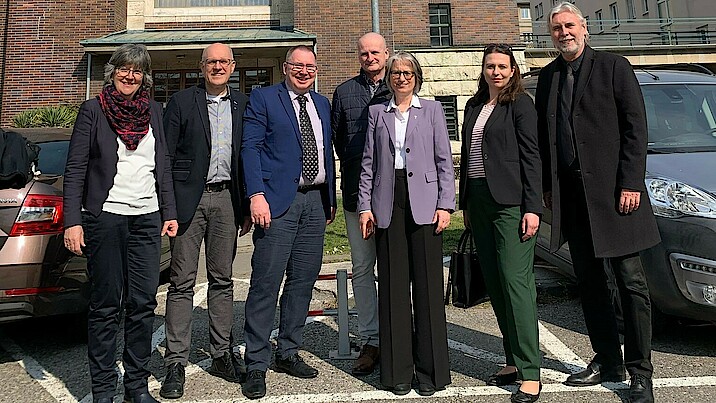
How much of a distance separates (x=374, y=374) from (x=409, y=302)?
2.17 feet

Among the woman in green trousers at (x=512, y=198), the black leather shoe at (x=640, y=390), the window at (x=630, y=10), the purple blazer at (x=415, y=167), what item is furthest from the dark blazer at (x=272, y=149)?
the window at (x=630, y=10)

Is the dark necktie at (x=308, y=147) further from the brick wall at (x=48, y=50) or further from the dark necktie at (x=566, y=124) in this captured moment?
the brick wall at (x=48, y=50)

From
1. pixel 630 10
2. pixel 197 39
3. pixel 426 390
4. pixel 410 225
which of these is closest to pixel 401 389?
pixel 426 390

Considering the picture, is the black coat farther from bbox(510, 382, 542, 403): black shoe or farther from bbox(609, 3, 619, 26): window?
bbox(609, 3, 619, 26): window

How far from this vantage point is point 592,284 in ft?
11.2

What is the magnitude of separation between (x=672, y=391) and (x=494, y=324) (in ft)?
5.50

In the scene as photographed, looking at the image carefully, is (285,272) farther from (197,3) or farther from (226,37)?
(197,3)

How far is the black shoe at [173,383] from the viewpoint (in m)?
3.30

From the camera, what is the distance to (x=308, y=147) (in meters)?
3.59

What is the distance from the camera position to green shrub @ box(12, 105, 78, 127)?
14906 mm

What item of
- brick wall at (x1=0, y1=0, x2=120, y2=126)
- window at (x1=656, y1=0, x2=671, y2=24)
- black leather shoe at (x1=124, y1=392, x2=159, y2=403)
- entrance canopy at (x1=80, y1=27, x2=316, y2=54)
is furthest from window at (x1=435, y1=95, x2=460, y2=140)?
window at (x1=656, y1=0, x2=671, y2=24)

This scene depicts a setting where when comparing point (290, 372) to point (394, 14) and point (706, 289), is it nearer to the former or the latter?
point (706, 289)

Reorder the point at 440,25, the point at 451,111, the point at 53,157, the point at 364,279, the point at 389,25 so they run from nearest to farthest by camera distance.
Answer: the point at 364,279 < the point at 53,157 < the point at 389,25 < the point at 451,111 < the point at 440,25

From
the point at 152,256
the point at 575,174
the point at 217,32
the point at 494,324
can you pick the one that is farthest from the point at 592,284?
the point at 217,32
